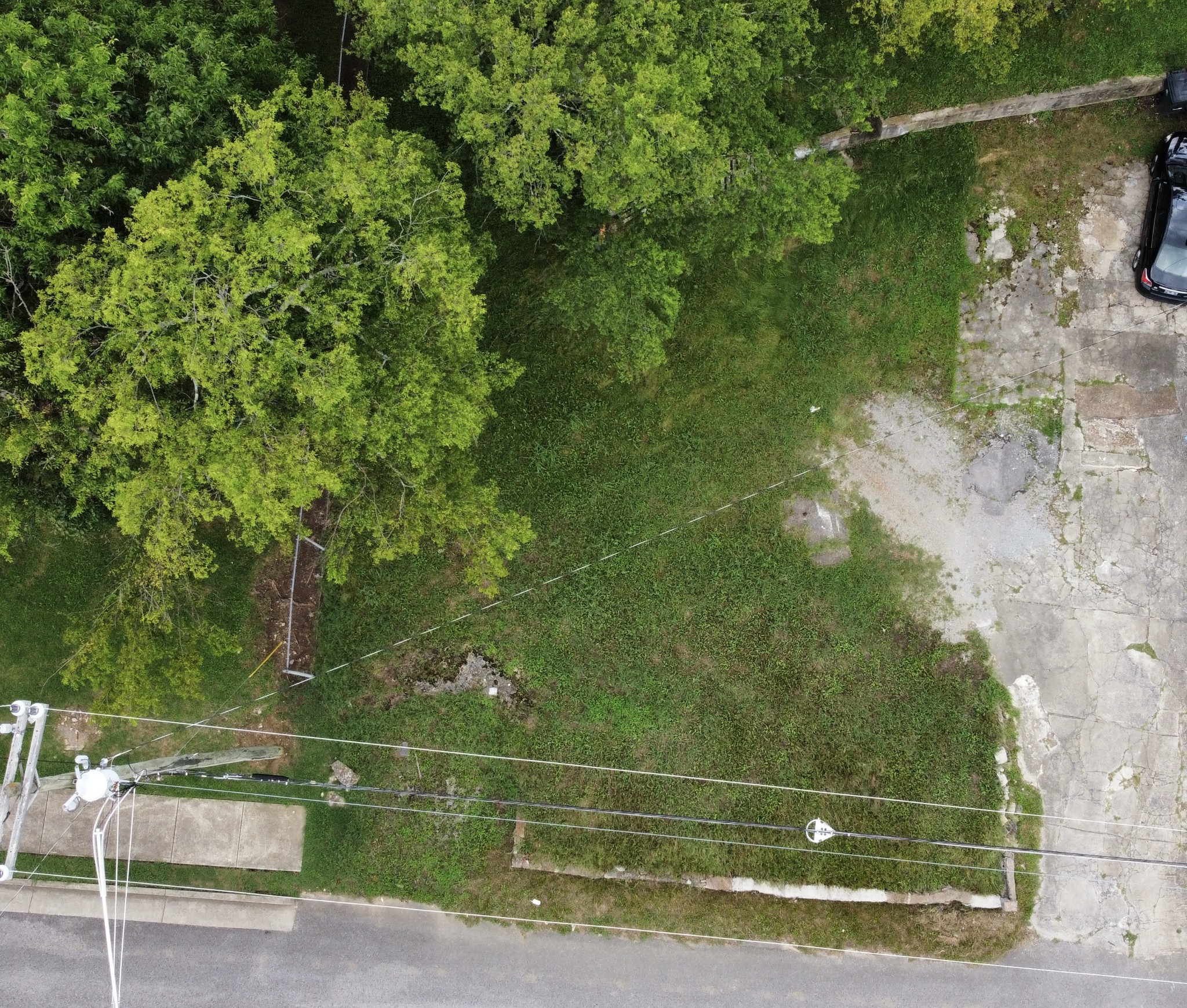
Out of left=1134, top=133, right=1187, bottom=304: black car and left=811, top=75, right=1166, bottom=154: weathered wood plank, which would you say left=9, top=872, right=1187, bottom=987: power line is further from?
left=811, top=75, right=1166, bottom=154: weathered wood plank

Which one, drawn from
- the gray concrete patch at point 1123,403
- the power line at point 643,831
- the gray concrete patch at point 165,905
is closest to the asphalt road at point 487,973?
the gray concrete patch at point 165,905

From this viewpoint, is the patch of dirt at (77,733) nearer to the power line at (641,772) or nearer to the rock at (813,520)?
the power line at (641,772)

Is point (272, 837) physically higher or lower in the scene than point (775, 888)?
higher

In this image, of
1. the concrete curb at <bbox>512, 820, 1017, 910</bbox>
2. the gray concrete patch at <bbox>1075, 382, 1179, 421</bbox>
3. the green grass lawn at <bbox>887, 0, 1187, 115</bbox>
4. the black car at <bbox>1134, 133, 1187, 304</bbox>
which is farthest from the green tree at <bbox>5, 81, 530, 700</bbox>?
the black car at <bbox>1134, 133, 1187, 304</bbox>

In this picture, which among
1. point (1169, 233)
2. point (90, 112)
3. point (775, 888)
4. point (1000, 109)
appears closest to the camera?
point (90, 112)

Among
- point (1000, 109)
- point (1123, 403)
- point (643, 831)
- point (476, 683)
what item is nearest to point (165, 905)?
point (476, 683)

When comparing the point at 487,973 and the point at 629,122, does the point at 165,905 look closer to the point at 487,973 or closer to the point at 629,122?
the point at 487,973

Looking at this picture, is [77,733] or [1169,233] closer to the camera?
[1169,233]
